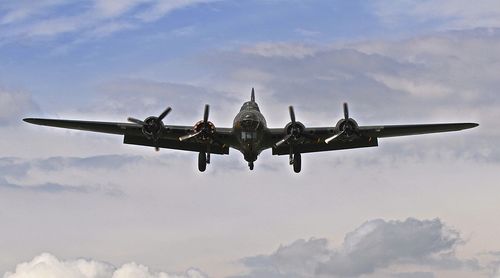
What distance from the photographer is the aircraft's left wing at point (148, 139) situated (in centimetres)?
8000

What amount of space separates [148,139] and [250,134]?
9.99 meters

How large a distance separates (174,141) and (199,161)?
11.5 ft

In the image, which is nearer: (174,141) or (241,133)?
(241,133)

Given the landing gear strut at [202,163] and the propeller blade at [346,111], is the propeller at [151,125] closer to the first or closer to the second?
the landing gear strut at [202,163]

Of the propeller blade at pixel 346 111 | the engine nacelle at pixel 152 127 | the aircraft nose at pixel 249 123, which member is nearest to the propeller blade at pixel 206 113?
the engine nacelle at pixel 152 127

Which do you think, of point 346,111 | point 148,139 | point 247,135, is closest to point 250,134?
point 247,135

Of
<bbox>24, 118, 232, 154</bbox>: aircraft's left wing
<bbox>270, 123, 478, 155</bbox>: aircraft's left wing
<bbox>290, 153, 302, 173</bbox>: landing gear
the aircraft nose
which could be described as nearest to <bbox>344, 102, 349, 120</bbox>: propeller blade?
<bbox>270, 123, 478, 155</bbox>: aircraft's left wing

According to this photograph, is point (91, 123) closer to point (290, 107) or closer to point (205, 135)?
point (205, 135)

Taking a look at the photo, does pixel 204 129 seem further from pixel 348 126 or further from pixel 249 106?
pixel 348 126

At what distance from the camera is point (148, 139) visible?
82250mm

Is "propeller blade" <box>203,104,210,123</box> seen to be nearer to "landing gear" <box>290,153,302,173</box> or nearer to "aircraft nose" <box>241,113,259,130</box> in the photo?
"aircraft nose" <box>241,113,259,130</box>

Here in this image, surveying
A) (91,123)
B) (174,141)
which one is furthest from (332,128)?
(91,123)

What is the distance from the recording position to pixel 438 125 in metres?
82.4

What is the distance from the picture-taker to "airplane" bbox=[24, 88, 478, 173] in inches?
3046
